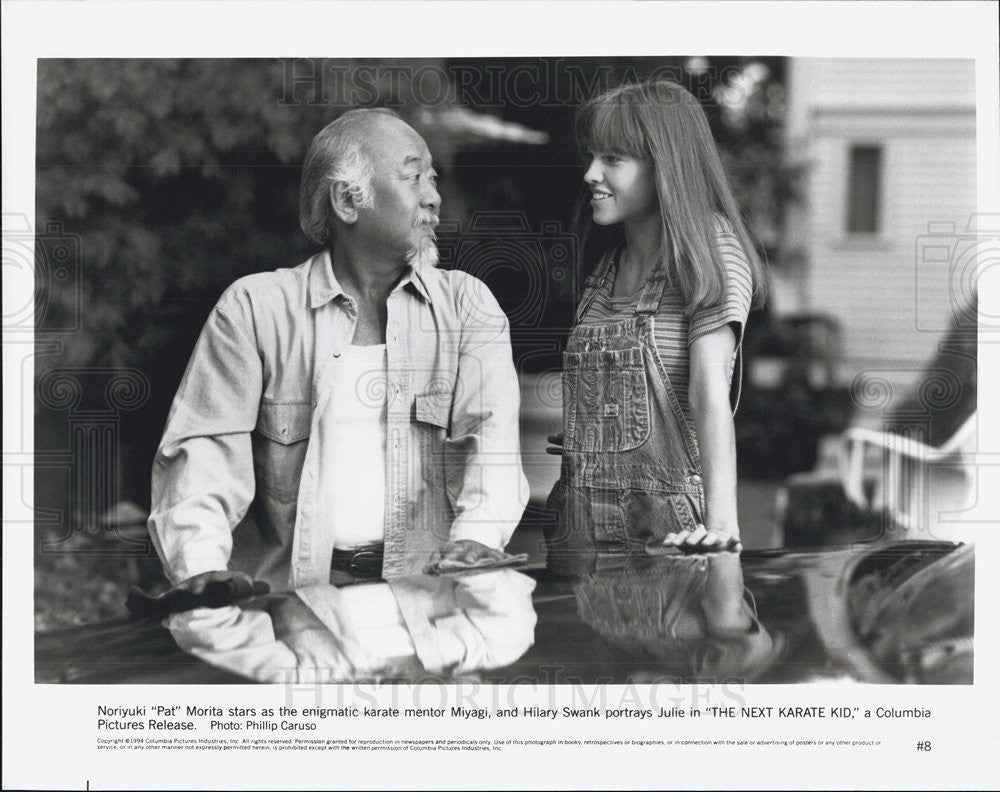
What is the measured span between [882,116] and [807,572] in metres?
1.64

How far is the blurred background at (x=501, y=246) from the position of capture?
4.44m

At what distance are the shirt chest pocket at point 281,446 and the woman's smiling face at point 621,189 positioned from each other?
4.01ft

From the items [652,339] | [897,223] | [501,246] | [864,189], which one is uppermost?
[864,189]

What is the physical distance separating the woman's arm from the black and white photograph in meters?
0.01

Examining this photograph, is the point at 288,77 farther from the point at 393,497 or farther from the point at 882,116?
the point at 882,116

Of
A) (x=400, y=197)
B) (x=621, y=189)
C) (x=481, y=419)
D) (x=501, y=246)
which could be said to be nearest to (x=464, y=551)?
(x=481, y=419)

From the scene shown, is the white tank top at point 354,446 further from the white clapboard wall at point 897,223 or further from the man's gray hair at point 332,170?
A: the white clapboard wall at point 897,223

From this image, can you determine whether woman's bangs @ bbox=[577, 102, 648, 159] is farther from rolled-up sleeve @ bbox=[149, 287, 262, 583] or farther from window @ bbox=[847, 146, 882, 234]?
rolled-up sleeve @ bbox=[149, 287, 262, 583]

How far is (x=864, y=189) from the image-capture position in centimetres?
459

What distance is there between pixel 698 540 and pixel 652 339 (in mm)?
707

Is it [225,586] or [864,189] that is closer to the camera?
[225,586]

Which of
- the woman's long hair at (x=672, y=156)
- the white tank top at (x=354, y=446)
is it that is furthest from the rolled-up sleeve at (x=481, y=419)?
the woman's long hair at (x=672, y=156)

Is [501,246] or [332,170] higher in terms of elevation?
[332,170]

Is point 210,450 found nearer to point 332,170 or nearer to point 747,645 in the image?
point 332,170
